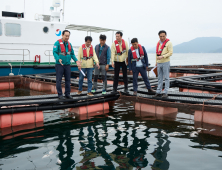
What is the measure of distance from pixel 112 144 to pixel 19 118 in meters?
3.14

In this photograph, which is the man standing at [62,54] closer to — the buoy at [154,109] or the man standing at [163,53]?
the man standing at [163,53]

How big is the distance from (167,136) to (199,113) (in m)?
1.81

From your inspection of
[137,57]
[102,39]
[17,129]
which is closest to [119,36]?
[102,39]

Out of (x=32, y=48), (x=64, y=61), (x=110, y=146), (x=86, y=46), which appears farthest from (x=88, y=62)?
(x=32, y=48)

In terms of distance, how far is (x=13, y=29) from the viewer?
Result: 14.4 metres

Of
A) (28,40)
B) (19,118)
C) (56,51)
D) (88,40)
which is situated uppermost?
(28,40)

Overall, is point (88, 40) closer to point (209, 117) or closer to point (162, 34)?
point (162, 34)

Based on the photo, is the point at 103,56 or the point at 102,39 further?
the point at 103,56

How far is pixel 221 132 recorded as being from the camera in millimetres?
5941

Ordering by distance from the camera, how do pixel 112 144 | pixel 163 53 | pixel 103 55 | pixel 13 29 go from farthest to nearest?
pixel 13 29
pixel 103 55
pixel 163 53
pixel 112 144

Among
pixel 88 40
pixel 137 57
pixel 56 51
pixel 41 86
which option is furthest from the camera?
pixel 41 86

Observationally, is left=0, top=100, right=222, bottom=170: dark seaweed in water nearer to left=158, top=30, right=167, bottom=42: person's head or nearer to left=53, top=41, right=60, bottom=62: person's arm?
left=53, top=41, right=60, bottom=62: person's arm

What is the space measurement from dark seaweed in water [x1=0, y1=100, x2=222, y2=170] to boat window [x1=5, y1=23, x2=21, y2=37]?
910 centimetres

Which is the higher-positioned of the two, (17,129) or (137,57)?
(137,57)
